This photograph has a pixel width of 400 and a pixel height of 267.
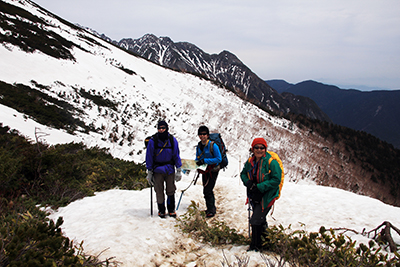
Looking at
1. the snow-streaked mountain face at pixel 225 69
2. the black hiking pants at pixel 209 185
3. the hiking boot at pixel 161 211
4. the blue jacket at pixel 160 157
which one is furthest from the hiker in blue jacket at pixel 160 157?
the snow-streaked mountain face at pixel 225 69

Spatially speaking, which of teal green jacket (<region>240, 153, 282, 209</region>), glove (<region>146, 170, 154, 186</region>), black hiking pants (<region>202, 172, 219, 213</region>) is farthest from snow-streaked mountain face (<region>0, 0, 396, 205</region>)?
teal green jacket (<region>240, 153, 282, 209</region>)

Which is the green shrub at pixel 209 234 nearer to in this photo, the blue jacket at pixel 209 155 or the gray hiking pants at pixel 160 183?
the gray hiking pants at pixel 160 183

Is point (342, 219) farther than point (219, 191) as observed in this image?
No

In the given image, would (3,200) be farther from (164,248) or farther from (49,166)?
(164,248)

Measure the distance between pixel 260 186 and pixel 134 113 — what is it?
1636cm

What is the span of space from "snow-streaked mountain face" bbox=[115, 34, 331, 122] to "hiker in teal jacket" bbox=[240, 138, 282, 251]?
123187 mm

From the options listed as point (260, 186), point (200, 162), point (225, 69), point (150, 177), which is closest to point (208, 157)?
point (200, 162)

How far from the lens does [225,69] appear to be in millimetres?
146625

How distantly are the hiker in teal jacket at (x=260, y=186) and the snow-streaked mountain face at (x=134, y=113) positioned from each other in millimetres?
7299

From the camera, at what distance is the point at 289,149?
21.9m

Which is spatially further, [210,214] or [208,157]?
[210,214]

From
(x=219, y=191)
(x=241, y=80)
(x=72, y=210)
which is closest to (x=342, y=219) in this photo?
(x=219, y=191)

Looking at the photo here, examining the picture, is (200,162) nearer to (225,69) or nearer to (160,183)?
(160,183)

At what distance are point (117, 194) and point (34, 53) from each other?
1868 centimetres
